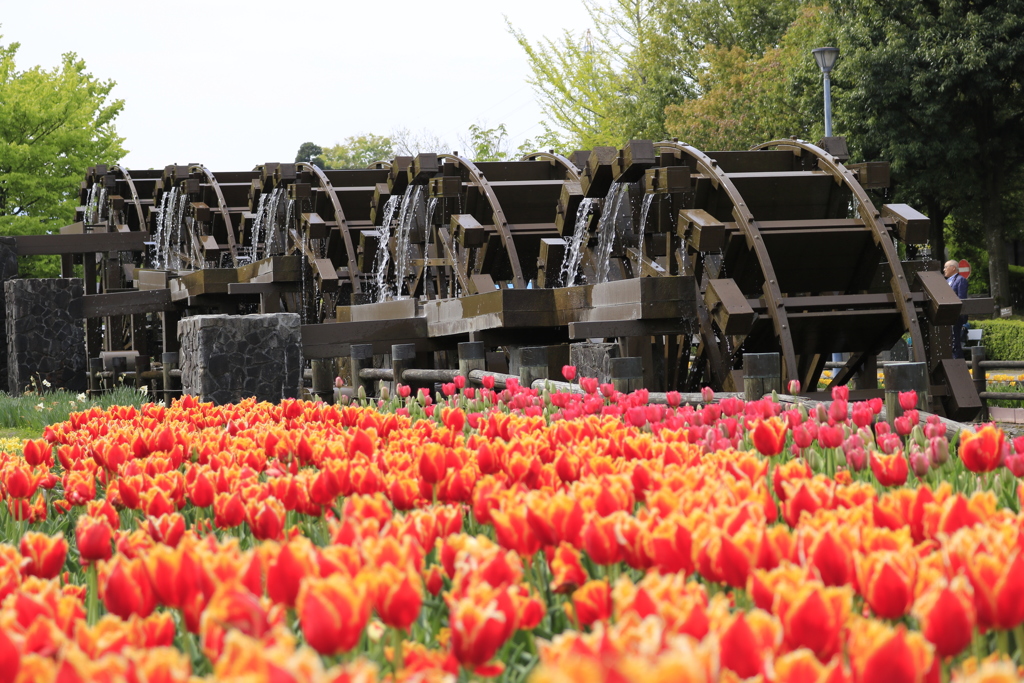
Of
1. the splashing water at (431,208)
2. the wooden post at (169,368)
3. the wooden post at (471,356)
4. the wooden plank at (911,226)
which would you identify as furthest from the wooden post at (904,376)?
the splashing water at (431,208)

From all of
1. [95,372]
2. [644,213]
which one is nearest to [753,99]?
[644,213]

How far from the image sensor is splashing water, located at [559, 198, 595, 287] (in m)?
12.9

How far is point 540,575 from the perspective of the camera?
2.42 metres

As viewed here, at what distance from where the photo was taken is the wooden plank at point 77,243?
627 inches

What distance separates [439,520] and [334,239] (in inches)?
675

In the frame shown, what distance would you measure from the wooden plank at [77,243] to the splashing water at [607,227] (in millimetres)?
7877

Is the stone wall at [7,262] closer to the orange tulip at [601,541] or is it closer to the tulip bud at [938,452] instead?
the tulip bud at [938,452]

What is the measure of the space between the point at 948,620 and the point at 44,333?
44.2ft

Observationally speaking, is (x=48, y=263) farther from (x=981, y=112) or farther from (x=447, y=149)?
(x=981, y=112)

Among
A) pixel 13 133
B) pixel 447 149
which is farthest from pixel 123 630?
pixel 447 149

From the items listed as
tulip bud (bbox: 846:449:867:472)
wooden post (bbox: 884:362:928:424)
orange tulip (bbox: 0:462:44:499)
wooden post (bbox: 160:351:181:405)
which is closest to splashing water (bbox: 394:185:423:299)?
wooden post (bbox: 160:351:181:405)

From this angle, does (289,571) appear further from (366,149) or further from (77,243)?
(366,149)

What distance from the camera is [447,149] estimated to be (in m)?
47.4

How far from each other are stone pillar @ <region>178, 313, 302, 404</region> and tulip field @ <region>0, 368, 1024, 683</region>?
238 inches
